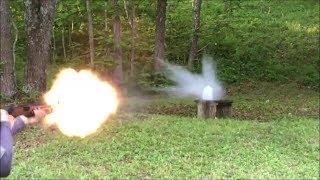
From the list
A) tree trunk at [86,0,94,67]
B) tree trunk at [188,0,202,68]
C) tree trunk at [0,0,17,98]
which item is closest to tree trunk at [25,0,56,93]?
tree trunk at [0,0,17,98]

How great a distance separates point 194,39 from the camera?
64.0 feet

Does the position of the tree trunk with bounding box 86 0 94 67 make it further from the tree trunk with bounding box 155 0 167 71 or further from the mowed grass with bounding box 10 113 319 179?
the mowed grass with bounding box 10 113 319 179

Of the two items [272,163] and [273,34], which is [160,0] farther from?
[272,163]

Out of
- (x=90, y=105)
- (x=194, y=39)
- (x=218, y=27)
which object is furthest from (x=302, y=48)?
(x=90, y=105)

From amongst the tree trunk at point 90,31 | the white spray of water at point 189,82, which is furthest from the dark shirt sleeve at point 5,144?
the tree trunk at point 90,31

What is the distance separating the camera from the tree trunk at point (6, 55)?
508 inches

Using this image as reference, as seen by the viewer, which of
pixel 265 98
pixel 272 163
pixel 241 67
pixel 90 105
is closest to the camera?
pixel 90 105

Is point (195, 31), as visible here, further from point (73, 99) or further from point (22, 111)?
point (22, 111)

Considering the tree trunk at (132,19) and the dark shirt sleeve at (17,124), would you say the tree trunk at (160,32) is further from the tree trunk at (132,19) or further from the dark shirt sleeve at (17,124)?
the dark shirt sleeve at (17,124)

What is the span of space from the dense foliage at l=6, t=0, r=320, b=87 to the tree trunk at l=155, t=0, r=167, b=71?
407 mm

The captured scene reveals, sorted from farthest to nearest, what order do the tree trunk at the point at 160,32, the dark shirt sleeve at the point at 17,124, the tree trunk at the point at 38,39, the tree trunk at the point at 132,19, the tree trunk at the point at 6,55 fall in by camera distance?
the tree trunk at the point at 132,19, the tree trunk at the point at 160,32, the tree trunk at the point at 6,55, the tree trunk at the point at 38,39, the dark shirt sleeve at the point at 17,124

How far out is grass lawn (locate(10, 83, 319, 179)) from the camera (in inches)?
314

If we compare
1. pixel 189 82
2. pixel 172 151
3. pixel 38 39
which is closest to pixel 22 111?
pixel 172 151

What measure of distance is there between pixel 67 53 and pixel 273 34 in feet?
28.7
